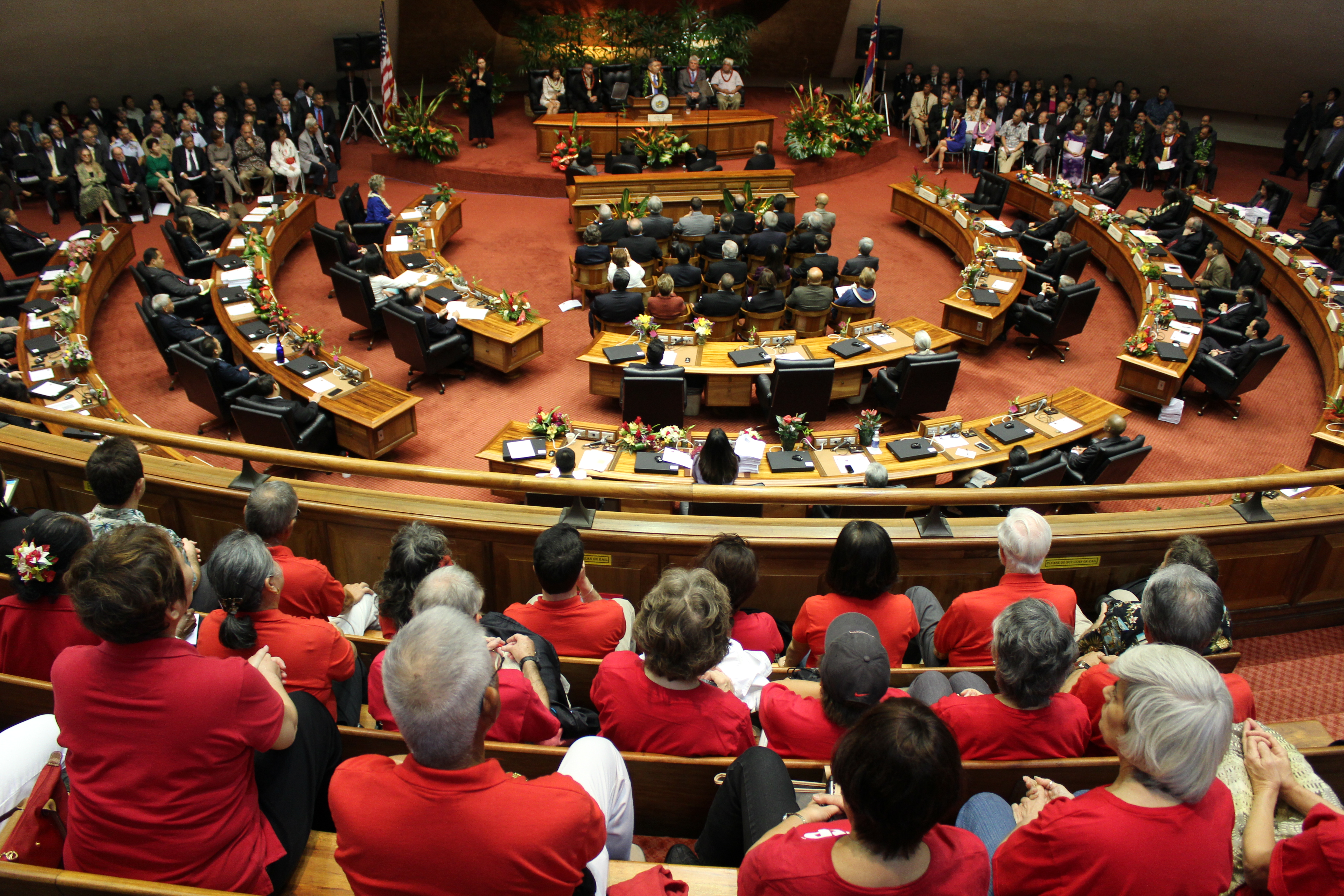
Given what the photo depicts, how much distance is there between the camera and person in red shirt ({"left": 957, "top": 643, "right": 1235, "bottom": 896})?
1.92 m

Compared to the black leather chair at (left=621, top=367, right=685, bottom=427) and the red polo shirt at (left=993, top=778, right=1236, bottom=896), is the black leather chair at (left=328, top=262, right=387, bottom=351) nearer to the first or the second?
the black leather chair at (left=621, top=367, right=685, bottom=427)

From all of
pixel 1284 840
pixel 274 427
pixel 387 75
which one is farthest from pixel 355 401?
pixel 387 75

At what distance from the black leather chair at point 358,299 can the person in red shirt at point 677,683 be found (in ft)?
23.2

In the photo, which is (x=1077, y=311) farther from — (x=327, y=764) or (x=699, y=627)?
(x=327, y=764)

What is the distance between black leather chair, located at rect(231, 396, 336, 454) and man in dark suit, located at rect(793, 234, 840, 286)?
18.0 feet

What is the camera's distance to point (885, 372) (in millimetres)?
8227

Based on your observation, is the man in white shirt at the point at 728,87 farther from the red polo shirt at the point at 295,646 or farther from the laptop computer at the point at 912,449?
the red polo shirt at the point at 295,646

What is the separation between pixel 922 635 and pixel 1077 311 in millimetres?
6743

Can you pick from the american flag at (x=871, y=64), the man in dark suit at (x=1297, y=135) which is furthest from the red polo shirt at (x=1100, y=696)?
the man in dark suit at (x=1297, y=135)

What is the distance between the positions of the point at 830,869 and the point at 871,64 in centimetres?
1494

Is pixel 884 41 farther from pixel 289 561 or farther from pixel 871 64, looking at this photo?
pixel 289 561

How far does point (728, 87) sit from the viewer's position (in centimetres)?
1495

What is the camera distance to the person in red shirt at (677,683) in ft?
8.10

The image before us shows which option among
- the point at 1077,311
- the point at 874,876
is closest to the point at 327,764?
the point at 874,876
